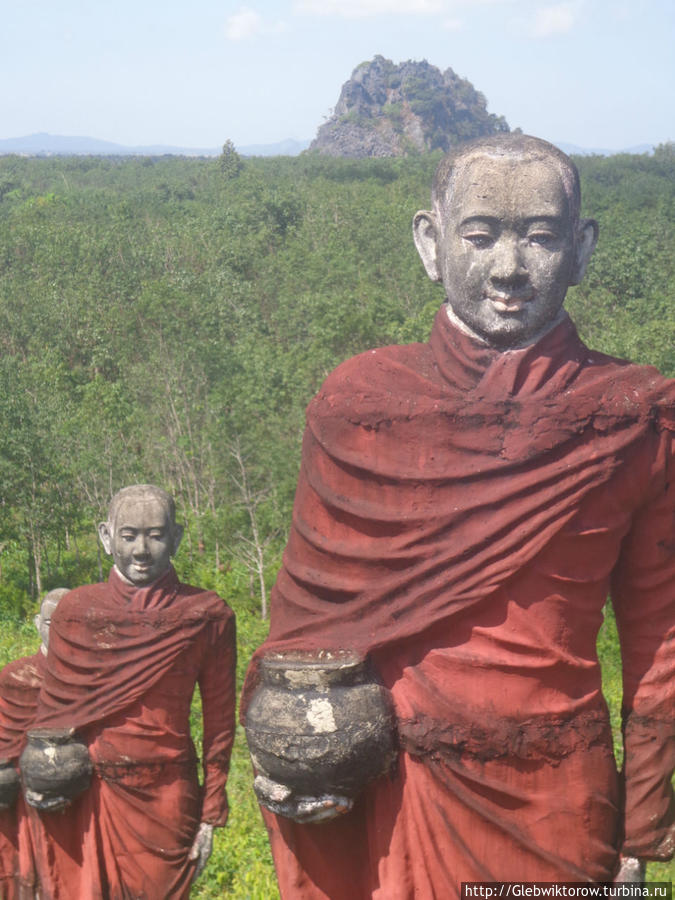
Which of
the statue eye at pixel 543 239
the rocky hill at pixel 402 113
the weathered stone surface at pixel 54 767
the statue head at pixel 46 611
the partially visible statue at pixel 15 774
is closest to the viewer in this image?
the statue eye at pixel 543 239

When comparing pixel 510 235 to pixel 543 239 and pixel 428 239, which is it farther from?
pixel 428 239

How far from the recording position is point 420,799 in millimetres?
2420

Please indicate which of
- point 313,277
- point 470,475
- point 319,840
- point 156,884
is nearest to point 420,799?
point 319,840

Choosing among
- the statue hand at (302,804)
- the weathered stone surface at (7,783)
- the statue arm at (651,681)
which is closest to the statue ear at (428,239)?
the statue arm at (651,681)

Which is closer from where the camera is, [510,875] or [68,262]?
[510,875]

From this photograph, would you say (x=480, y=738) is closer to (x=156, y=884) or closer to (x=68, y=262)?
(x=156, y=884)

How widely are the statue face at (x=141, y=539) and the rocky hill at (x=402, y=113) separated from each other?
89389 millimetres

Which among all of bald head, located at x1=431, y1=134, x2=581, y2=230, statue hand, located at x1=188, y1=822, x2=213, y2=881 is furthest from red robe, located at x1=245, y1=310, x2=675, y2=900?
statue hand, located at x1=188, y1=822, x2=213, y2=881

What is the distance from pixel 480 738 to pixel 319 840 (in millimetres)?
536

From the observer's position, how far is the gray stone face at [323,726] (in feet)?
7.61

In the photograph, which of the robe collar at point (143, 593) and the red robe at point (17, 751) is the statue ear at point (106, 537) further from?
the red robe at point (17, 751)

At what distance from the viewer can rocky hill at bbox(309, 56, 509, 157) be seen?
95.0 metres

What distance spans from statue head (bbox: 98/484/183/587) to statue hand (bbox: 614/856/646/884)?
8.12ft

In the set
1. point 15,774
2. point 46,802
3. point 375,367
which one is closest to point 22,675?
point 15,774
